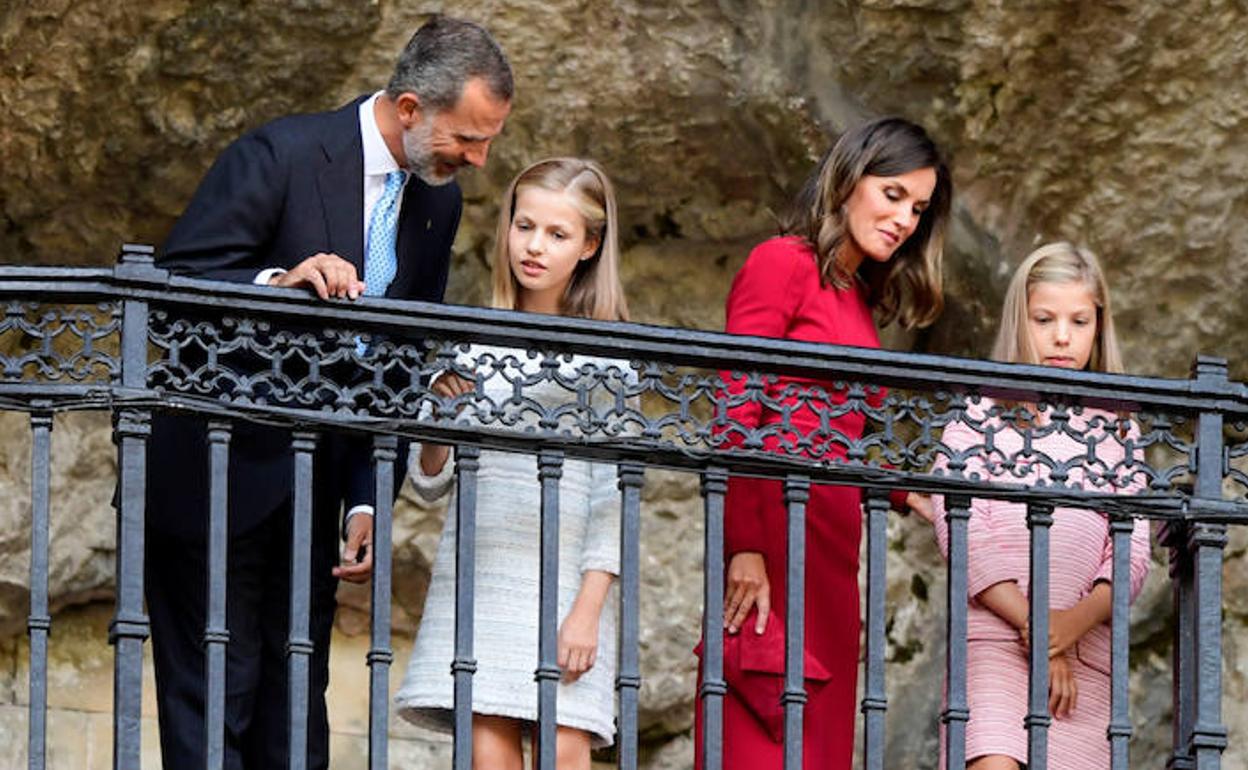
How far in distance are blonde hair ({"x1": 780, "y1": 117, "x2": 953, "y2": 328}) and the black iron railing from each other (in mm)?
390

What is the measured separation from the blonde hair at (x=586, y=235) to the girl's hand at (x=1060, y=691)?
1.04 m

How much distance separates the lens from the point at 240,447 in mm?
6562

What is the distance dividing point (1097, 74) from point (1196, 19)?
25 centimetres

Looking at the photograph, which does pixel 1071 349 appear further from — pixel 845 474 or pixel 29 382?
pixel 29 382

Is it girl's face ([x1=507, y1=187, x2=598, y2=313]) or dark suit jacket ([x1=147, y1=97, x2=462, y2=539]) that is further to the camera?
girl's face ([x1=507, y1=187, x2=598, y2=313])

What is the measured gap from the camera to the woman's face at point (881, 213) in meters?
6.89

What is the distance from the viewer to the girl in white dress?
259 inches

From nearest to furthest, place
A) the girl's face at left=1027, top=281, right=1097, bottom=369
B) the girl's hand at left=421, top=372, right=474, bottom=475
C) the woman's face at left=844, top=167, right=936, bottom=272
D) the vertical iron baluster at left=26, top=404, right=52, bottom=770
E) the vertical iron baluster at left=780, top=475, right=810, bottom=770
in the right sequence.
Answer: the vertical iron baluster at left=26, top=404, right=52, bottom=770
the vertical iron baluster at left=780, top=475, right=810, bottom=770
the girl's hand at left=421, top=372, right=474, bottom=475
the woman's face at left=844, top=167, right=936, bottom=272
the girl's face at left=1027, top=281, right=1097, bottom=369

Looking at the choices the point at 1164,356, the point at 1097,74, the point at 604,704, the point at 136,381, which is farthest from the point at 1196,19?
the point at 136,381

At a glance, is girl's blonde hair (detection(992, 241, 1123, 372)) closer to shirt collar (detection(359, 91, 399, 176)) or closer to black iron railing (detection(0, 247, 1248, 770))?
black iron railing (detection(0, 247, 1248, 770))

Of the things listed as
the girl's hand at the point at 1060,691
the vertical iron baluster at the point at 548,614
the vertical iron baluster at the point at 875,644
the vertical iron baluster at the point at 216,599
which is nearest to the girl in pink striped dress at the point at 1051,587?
the girl's hand at the point at 1060,691

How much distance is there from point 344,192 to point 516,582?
770 mm

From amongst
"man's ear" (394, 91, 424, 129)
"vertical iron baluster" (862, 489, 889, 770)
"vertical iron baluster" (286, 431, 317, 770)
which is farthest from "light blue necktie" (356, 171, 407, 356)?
"vertical iron baluster" (862, 489, 889, 770)

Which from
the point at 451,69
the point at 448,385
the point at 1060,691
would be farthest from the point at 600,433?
the point at 1060,691
